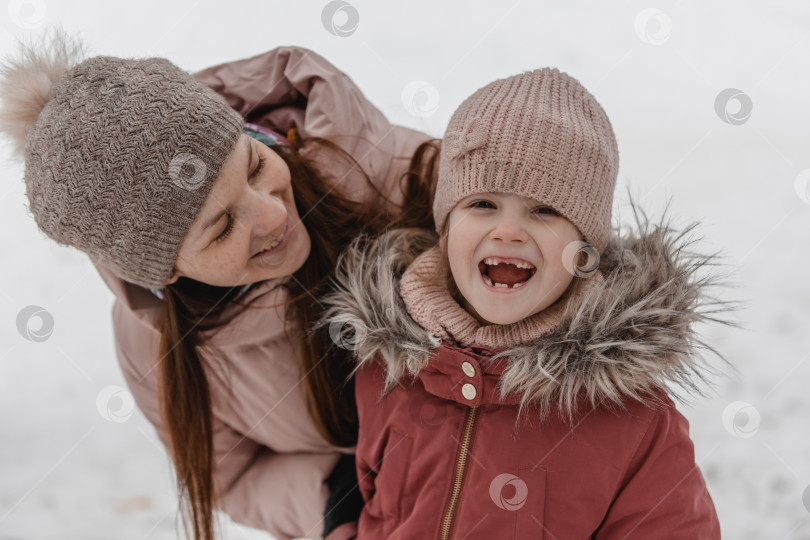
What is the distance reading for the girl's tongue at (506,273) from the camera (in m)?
1.12

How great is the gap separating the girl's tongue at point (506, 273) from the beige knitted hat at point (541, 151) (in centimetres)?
12

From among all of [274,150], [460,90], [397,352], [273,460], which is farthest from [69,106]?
[460,90]

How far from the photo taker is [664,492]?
106 cm

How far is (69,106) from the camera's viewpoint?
3.36ft
